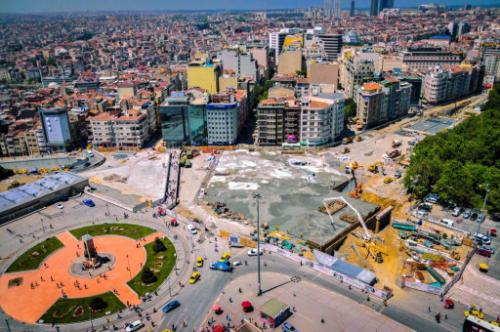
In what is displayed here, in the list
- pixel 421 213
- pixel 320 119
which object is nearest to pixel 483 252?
pixel 421 213

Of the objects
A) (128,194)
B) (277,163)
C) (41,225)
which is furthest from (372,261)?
(41,225)

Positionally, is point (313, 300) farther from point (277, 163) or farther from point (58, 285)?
point (277, 163)

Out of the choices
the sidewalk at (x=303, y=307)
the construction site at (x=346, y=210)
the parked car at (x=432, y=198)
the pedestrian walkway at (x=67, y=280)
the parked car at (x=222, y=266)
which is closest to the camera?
the sidewalk at (x=303, y=307)

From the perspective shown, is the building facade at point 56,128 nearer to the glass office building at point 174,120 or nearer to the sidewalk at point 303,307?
the glass office building at point 174,120

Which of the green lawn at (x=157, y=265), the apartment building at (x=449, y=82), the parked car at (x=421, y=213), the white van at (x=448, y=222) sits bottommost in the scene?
the green lawn at (x=157, y=265)

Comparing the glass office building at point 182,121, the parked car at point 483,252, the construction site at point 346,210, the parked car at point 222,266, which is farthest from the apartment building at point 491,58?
the parked car at point 222,266

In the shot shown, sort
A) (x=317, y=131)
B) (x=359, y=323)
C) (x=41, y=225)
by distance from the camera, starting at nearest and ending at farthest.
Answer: (x=359, y=323) → (x=41, y=225) → (x=317, y=131)

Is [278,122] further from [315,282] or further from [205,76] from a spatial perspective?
[315,282]
